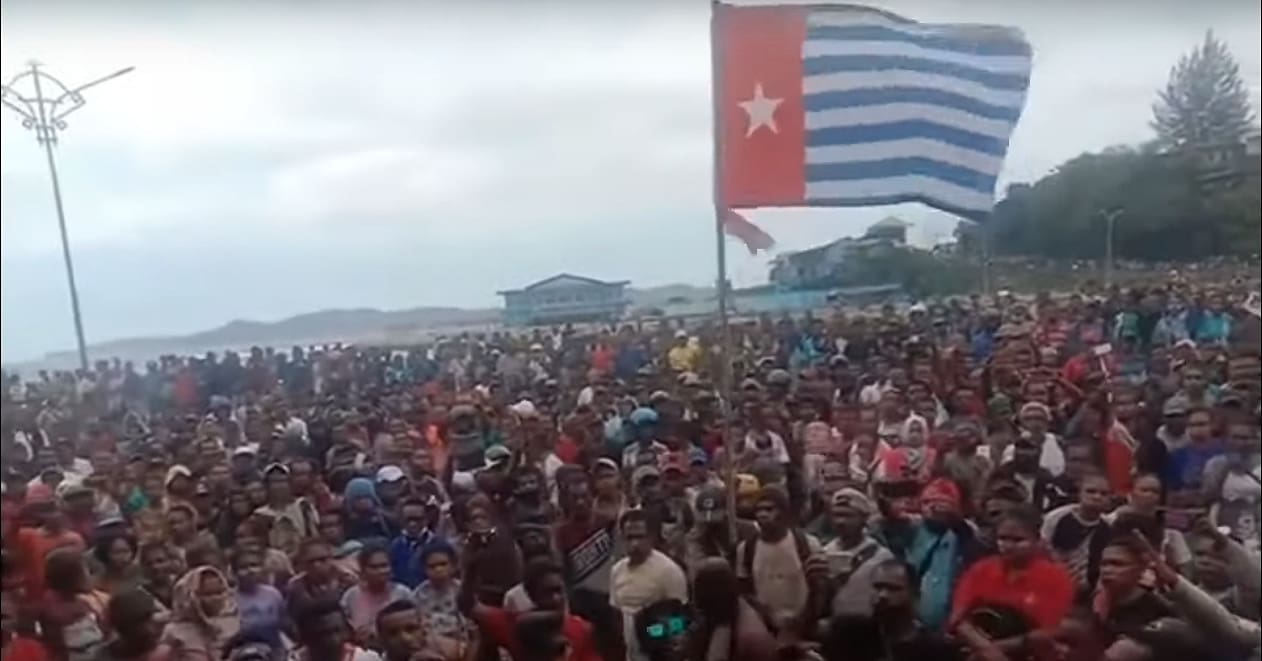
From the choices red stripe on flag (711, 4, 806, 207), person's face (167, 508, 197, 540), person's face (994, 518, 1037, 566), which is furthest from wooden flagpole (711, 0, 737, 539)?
person's face (167, 508, 197, 540)

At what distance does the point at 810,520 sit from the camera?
2549 mm

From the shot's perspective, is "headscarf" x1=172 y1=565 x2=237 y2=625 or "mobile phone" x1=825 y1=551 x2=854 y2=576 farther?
"mobile phone" x1=825 y1=551 x2=854 y2=576

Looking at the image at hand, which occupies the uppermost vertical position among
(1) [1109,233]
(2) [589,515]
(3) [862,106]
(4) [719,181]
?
(3) [862,106]

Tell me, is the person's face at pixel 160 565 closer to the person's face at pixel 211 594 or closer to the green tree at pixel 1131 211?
the person's face at pixel 211 594

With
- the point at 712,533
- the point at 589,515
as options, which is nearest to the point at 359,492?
the point at 589,515

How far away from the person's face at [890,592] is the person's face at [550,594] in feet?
1.69

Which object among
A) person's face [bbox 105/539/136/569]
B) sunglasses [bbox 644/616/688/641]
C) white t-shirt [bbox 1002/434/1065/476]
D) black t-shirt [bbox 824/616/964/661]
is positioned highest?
person's face [bbox 105/539/136/569]

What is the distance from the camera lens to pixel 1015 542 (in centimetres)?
229

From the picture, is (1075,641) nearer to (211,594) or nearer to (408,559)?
(408,559)

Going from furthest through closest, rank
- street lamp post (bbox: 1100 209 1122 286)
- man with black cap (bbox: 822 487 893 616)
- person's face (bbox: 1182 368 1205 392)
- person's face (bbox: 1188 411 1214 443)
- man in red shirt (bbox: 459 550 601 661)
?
street lamp post (bbox: 1100 209 1122 286) < person's face (bbox: 1182 368 1205 392) < person's face (bbox: 1188 411 1214 443) < man with black cap (bbox: 822 487 893 616) < man in red shirt (bbox: 459 550 601 661)

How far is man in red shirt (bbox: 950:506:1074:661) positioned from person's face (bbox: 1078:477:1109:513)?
19 centimetres

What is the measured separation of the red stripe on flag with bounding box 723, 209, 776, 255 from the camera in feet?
7.98

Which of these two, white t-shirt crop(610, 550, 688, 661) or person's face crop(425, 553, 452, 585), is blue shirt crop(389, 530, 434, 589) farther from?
white t-shirt crop(610, 550, 688, 661)

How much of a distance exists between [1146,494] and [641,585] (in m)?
0.91
